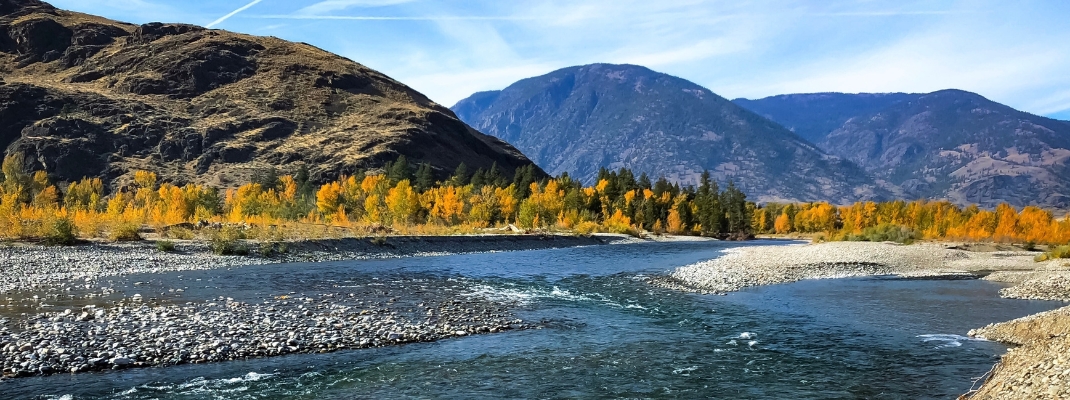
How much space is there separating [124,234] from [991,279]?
66.4m

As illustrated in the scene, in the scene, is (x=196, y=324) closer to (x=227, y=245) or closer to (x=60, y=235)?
(x=227, y=245)

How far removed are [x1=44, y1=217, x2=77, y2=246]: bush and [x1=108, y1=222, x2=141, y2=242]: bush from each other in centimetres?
429

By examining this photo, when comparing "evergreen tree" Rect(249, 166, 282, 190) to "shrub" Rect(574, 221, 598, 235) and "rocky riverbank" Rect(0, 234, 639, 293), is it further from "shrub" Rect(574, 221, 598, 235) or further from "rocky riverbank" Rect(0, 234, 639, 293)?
"rocky riverbank" Rect(0, 234, 639, 293)

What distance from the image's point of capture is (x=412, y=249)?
6488 centimetres

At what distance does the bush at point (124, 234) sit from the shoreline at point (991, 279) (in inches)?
1747

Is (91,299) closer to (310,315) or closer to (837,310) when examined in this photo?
(310,315)

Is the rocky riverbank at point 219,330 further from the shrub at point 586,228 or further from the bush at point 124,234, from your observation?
the shrub at point 586,228

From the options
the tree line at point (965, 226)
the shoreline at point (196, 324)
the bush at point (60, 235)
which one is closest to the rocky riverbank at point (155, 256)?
the shoreline at point (196, 324)

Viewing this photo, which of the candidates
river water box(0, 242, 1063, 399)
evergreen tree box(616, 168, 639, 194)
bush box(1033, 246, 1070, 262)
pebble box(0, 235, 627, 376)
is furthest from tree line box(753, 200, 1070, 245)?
pebble box(0, 235, 627, 376)

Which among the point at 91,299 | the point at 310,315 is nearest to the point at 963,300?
the point at 310,315

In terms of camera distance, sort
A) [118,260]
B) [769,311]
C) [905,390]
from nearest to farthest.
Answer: [905,390]
[769,311]
[118,260]

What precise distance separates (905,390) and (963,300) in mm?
19338

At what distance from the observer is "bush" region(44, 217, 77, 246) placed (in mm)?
46531

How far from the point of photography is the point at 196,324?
787 inches
